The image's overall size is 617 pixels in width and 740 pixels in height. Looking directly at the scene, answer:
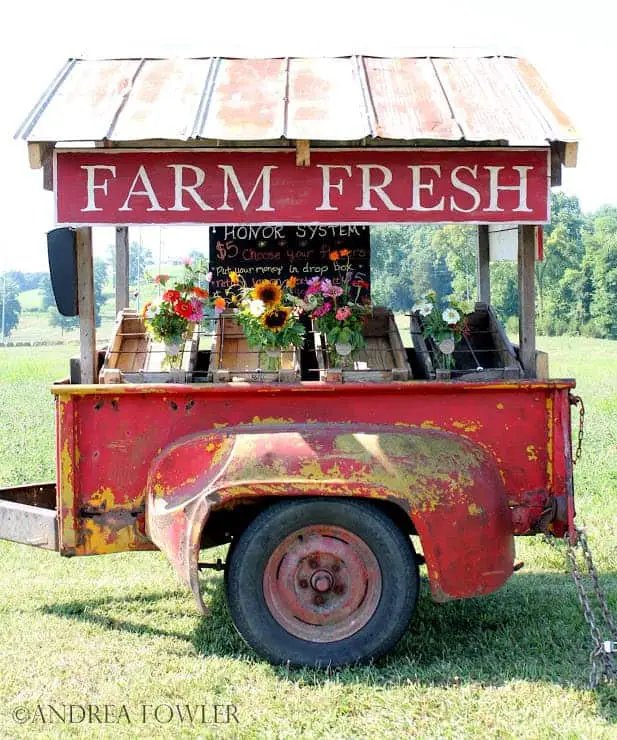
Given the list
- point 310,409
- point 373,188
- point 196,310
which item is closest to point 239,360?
point 196,310

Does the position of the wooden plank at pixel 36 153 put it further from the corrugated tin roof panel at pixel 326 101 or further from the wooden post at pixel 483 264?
the wooden post at pixel 483 264

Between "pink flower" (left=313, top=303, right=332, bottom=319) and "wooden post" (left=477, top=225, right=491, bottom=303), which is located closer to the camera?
"pink flower" (left=313, top=303, right=332, bottom=319)

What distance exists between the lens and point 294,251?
780 centimetres

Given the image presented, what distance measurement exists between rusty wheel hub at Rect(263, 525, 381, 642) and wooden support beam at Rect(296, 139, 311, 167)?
6.44ft

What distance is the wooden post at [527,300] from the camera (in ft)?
18.6

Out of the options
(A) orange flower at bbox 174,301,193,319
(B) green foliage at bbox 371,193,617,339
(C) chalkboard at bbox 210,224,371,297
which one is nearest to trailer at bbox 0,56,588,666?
(A) orange flower at bbox 174,301,193,319

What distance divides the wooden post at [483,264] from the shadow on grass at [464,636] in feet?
6.91

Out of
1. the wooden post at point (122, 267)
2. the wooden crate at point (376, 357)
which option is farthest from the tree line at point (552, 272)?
the wooden crate at point (376, 357)

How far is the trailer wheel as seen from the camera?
191 inches

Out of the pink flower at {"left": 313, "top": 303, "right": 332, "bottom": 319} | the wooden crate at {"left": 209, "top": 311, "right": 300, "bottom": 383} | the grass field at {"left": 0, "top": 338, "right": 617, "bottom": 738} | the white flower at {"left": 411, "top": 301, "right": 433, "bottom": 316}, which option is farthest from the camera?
the white flower at {"left": 411, "top": 301, "right": 433, "bottom": 316}

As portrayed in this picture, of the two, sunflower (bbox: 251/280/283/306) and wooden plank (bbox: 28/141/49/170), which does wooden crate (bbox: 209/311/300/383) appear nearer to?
sunflower (bbox: 251/280/283/306)

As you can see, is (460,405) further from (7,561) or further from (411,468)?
(7,561)

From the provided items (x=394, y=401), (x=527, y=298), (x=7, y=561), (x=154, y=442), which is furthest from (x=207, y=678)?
(x=7, y=561)

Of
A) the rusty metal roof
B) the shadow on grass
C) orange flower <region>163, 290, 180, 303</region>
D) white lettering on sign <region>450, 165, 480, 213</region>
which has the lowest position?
the shadow on grass
